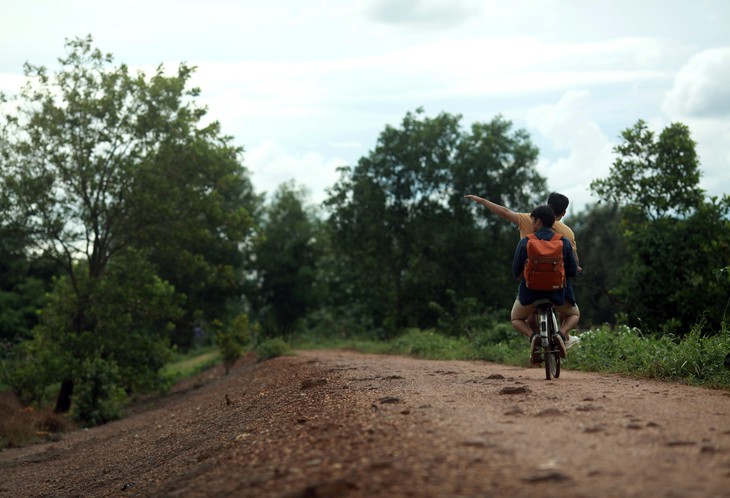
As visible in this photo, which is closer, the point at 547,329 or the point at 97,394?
the point at 547,329

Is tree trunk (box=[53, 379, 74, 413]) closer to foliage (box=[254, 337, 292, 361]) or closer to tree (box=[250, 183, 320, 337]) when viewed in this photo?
foliage (box=[254, 337, 292, 361])

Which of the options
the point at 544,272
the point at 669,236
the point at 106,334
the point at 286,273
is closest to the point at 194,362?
the point at 286,273

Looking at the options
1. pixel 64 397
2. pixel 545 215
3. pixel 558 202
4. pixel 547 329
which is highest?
pixel 558 202

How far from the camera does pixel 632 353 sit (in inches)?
433

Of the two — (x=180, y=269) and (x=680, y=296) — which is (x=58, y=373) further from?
(x=680, y=296)

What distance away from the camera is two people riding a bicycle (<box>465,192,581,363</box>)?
8.83 metres

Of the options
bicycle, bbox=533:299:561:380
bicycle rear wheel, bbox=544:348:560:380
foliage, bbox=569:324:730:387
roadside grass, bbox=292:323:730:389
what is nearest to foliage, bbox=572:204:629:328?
roadside grass, bbox=292:323:730:389

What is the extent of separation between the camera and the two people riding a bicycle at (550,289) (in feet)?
29.0

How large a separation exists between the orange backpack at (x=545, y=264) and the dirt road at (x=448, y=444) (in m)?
1.02

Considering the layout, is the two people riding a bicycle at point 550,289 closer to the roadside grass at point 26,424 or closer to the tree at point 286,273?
the roadside grass at point 26,424

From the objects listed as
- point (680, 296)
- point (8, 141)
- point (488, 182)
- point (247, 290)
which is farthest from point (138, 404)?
point (247, 290)

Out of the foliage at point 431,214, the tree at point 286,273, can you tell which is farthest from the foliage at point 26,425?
the tree at point 286,273

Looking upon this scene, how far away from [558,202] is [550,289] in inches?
43.9

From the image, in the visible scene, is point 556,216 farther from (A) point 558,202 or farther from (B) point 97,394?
(B) point 97,394
